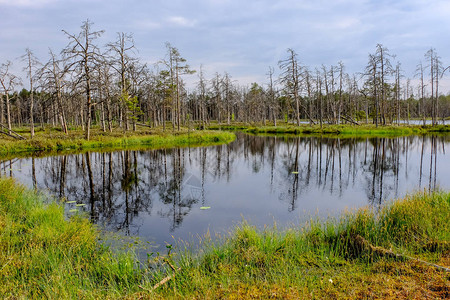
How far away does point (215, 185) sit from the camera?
14234mm

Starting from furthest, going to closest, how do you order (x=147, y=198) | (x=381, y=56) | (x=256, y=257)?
(x=381, y=56)
(x=147, y=198)
(x=256, y=257)

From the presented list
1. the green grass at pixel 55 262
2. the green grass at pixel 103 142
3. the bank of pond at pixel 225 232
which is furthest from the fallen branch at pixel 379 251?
the green grass at pixel 103 142

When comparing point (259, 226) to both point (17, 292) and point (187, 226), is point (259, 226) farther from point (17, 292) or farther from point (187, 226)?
point (17, 292)

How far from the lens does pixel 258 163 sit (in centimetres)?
2095

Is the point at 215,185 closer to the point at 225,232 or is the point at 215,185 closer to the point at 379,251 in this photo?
the point at 225,232

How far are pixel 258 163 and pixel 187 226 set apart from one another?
13196mm

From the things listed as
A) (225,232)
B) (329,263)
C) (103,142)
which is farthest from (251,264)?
(103,142)

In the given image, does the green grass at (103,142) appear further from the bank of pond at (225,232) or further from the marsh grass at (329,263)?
the marsh grass at (329,263)

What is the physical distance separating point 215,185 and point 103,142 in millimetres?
18536

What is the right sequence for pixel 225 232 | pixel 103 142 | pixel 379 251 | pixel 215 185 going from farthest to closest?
pixel 103 142 → pixel 215 185 → pixel 225 232 → pixel 379 251

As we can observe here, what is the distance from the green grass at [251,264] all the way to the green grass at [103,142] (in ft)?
69.7

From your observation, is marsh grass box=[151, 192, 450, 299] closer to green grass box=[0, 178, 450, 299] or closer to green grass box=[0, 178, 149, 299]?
green grass box=[0, 178, 450, 299]

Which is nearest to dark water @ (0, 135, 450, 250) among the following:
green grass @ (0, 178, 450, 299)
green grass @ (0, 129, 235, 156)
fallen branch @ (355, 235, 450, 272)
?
green grass @ (0, 178, 450, 299)

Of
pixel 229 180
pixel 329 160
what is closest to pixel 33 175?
pixel 229 180
